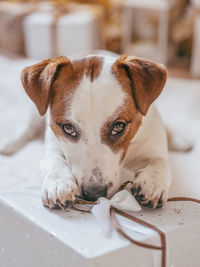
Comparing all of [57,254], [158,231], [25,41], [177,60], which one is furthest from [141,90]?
[177,60]

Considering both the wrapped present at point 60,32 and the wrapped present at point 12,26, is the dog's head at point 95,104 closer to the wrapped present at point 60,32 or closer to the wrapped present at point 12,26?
the wrapped present at point 60,32

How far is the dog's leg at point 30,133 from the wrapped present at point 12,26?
7.42 ft

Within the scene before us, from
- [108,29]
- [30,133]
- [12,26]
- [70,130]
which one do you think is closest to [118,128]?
[70,130]

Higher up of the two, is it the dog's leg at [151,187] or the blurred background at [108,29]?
the dog's leg at [151,187]

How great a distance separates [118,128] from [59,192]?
30 centimetres

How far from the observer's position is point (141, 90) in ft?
4.67

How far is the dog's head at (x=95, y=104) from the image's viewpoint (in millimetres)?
1331

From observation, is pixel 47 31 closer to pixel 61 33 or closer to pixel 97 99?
pixel 61 33

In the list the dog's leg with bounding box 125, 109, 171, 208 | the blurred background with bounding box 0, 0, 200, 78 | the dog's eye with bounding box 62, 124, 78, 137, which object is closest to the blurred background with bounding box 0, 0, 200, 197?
the blurred background with bounding box 0, 0, 200, 78

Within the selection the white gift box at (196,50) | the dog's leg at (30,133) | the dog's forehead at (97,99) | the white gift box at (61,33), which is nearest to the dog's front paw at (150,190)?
the dog's forehead at (97,99)

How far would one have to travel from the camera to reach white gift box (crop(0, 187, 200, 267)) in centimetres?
110

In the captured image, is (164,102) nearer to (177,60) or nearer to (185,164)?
(185,164)

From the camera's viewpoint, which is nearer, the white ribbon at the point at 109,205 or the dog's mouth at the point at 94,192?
the white ribbon at the point at 109,205

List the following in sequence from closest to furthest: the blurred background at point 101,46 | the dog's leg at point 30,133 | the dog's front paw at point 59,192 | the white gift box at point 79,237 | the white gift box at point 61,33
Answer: the white gift box at point 79,237, the dog's front paw at point 59,192, the blurred background at point 101,46, the dog's leg at point 30,133, the white gift box at point 61,33
